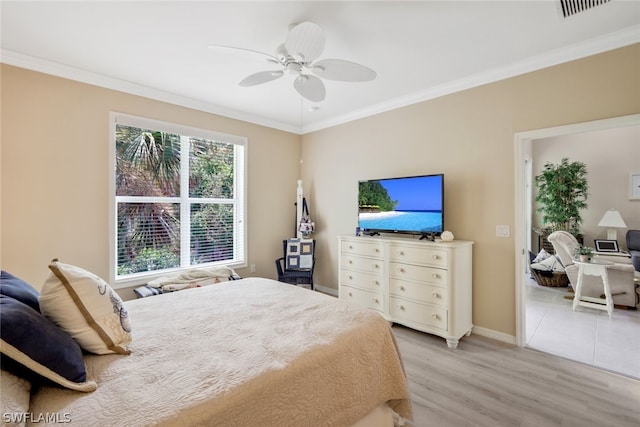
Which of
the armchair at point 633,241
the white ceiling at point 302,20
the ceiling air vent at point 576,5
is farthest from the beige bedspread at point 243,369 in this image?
the armchair at point 633,241

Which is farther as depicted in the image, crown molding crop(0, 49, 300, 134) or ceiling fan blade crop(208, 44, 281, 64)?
crown molding crop(0, 49, 300, 134)

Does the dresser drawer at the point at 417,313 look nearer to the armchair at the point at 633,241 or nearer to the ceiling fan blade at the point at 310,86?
the ceiling fan blade at the point at 310,86

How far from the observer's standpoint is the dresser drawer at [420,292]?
2826mm

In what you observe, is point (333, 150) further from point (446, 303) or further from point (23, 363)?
point (23, 363)

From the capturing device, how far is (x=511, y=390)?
6.93 feet

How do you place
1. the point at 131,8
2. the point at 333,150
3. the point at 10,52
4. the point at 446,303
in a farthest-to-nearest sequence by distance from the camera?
the point at 333,150 → the point at 446,303 → the point at 10,52 → the point at 131,8

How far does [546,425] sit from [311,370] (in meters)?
1.63

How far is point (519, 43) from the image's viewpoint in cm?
241

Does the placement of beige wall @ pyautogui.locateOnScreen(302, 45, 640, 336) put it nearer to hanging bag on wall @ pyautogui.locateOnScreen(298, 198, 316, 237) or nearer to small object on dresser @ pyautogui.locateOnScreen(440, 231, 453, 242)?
small object on dresser @ pyautogui.locateOnScreen(440, 231, 453, 242)

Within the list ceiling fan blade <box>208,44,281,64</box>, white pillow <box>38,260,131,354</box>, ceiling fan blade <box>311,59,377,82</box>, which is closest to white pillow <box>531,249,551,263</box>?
ceiling fan blade <box>311,59,377,82</box>

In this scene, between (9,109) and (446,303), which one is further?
(446,303)

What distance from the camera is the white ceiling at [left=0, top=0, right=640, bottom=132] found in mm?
1995

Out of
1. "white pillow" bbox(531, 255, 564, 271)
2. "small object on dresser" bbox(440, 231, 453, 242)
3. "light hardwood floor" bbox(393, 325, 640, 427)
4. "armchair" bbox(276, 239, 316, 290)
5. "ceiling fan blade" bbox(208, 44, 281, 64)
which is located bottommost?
"light hardwood floor" bbox(393, 325, 640, 427)

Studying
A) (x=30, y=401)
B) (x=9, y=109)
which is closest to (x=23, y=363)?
(x=30, y=401)
